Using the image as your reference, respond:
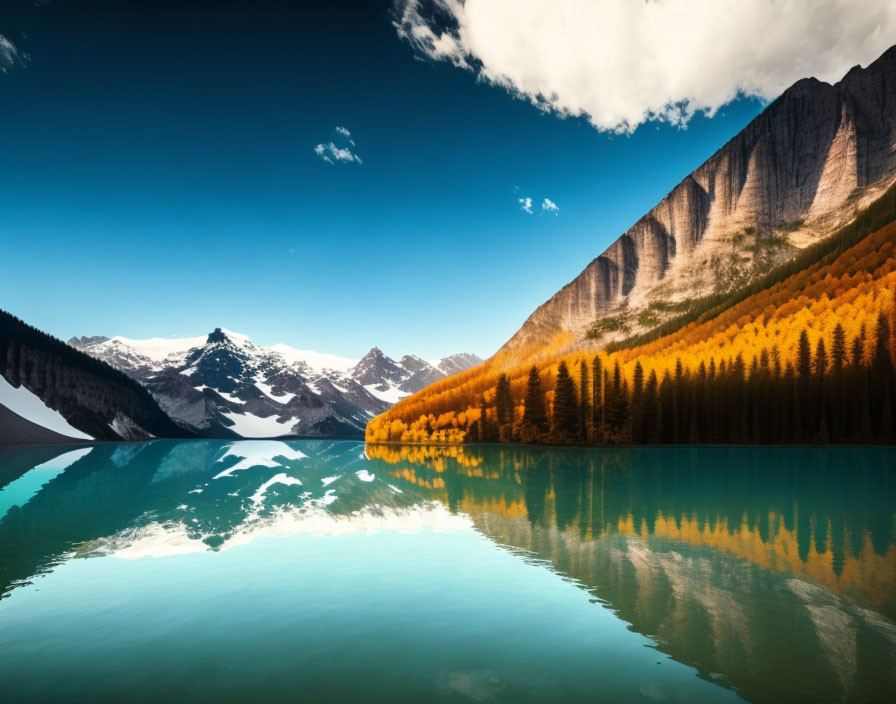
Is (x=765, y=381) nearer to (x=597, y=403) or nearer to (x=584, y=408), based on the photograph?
(x=597, y=403)

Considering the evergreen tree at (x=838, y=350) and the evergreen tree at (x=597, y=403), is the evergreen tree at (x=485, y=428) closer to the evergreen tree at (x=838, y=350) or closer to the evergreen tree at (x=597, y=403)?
the evergreen tree at (x=597, y=403)

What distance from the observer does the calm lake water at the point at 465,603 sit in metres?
12.8

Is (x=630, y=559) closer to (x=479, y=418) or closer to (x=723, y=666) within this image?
(x=723, y=666)

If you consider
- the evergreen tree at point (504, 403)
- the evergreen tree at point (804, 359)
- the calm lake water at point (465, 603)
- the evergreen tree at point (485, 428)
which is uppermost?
the evergreen tree at point (804, 359)

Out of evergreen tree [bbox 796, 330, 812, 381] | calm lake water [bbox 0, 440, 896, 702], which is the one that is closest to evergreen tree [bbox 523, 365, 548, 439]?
evergreen tree [bbox 796, 330, 812, 381]

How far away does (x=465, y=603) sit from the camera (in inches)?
751

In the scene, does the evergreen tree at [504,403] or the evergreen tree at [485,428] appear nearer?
the evergreen tree at [504,403]

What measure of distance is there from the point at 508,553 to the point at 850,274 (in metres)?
176

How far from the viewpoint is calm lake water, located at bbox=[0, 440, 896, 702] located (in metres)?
12.8

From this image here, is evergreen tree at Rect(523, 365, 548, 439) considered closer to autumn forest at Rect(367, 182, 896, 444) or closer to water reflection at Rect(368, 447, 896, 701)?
autumn forest at Rect(367, 182, 896, 444)

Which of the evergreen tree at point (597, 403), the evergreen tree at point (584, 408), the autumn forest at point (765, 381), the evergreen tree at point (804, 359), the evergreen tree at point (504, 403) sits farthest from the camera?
the evergreen tree at point (504, 403)

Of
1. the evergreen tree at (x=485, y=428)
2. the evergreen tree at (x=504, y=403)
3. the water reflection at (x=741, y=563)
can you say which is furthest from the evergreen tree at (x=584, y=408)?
the water reflection at (x=741, y=563)

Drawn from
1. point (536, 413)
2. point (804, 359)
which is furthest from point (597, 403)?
point (804, 359)

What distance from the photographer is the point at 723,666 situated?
1319 cm
